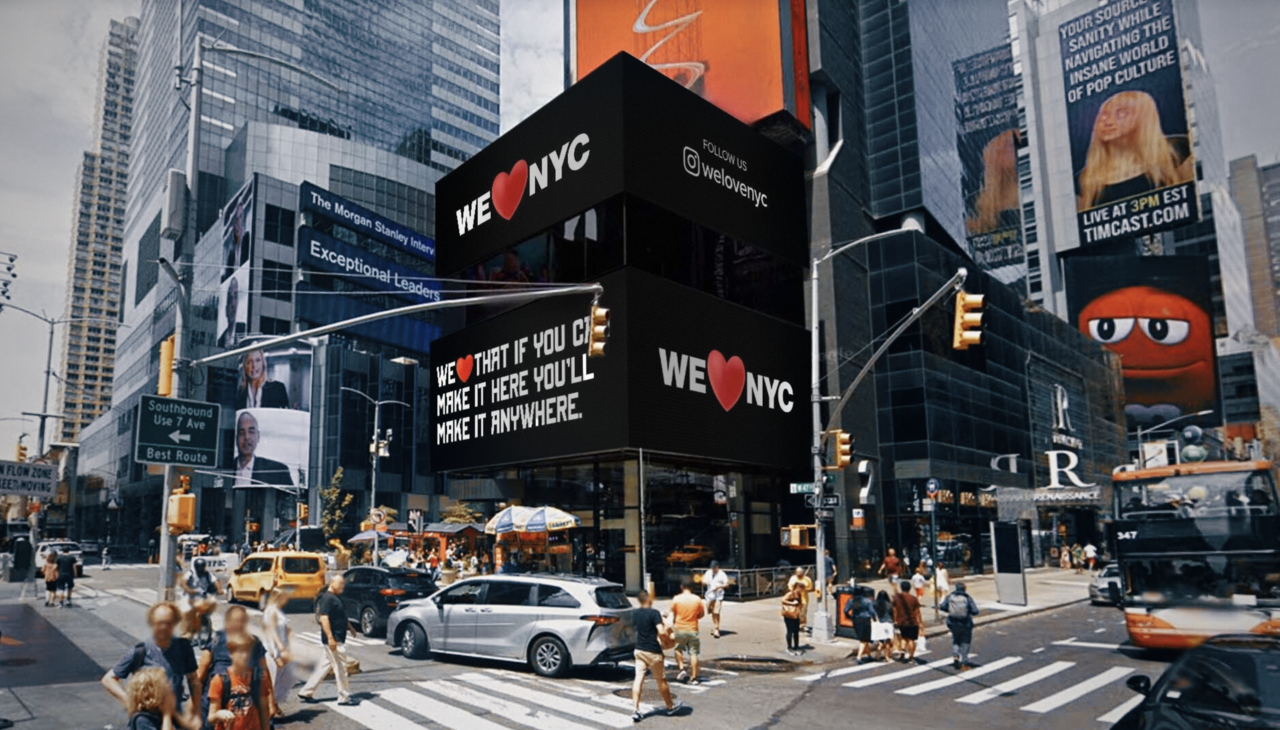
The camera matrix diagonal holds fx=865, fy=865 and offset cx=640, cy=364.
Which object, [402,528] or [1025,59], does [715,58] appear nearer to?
[402,528]

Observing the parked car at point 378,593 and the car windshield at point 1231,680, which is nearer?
the car windshield at point 1231,680

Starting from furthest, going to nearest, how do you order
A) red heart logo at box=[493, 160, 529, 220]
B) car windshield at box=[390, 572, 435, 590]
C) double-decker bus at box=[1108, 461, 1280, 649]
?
red heart logo at box=[493, 160, 529, 220]
car windshield at box=[390, 572, 435, 590]
double-decker bus at box=[1108, 461, 1280, 649]

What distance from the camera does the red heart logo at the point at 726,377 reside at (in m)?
34.6

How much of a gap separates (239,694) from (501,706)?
5.72m

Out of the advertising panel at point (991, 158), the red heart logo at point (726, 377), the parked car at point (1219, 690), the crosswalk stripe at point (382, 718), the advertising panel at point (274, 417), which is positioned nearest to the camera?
the parked car at point (1219, 690)

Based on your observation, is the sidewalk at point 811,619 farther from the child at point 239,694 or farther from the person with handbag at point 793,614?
the child at point 239,694

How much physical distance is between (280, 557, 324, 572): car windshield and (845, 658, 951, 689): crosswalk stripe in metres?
17.5

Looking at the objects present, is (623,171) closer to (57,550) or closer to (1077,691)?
(1077,691)

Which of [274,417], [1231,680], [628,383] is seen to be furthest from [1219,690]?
[274,417]

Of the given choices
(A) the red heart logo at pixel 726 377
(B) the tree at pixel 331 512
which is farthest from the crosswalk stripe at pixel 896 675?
(B) the tree at pixel 331 512

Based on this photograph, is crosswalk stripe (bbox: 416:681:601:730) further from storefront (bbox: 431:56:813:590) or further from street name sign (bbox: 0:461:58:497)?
storefront (bbox: 431:56:813:590)

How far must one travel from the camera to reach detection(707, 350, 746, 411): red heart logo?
3459cm

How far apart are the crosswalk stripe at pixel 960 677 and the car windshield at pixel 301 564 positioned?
1865 cm

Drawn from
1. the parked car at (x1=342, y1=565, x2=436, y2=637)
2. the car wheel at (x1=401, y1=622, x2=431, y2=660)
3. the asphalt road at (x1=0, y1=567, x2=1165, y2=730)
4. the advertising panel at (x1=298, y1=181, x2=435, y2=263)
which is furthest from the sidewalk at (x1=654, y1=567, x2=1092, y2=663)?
the advertising panel at (x1=298, y1=181, x2=435, y2=263)
